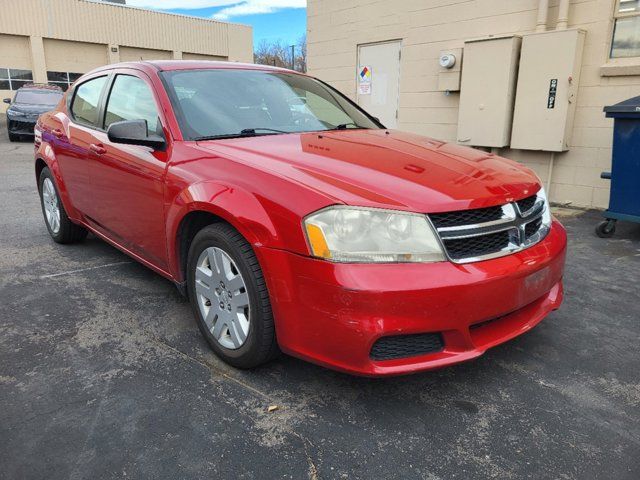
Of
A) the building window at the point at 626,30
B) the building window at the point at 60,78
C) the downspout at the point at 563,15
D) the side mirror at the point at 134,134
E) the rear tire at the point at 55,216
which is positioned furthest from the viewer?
the building window at the point at 60,78

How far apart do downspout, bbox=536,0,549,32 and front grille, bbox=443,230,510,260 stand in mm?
5246

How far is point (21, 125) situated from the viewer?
603 inches

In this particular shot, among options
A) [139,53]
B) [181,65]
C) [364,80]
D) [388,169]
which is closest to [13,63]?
[139,53]

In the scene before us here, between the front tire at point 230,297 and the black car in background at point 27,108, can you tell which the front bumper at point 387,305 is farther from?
the black car in background at point 27,108

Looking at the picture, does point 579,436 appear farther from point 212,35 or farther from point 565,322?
point 212,35

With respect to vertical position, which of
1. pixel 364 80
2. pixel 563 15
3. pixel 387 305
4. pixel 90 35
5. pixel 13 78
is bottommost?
pixel 387 305

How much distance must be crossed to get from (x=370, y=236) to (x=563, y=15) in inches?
224

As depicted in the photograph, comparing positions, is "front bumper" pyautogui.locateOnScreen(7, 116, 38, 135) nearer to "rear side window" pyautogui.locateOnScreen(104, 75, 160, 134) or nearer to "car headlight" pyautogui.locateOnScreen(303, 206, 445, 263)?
"rear side window" pyautogui.locateOnScreen(104, 75, 160, 134)

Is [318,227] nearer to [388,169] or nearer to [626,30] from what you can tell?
[388,169]

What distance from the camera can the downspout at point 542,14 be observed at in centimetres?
640

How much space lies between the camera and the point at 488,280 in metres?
2.14

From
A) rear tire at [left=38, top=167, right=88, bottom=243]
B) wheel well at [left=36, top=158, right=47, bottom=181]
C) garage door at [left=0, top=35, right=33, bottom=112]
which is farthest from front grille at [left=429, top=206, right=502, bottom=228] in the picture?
garage door at [left=0, top=35, right=33, bottom=112]

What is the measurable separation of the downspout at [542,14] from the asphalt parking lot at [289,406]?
4.36 m

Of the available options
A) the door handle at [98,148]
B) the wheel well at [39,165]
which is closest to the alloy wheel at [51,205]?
the wheel well at [39,165]
